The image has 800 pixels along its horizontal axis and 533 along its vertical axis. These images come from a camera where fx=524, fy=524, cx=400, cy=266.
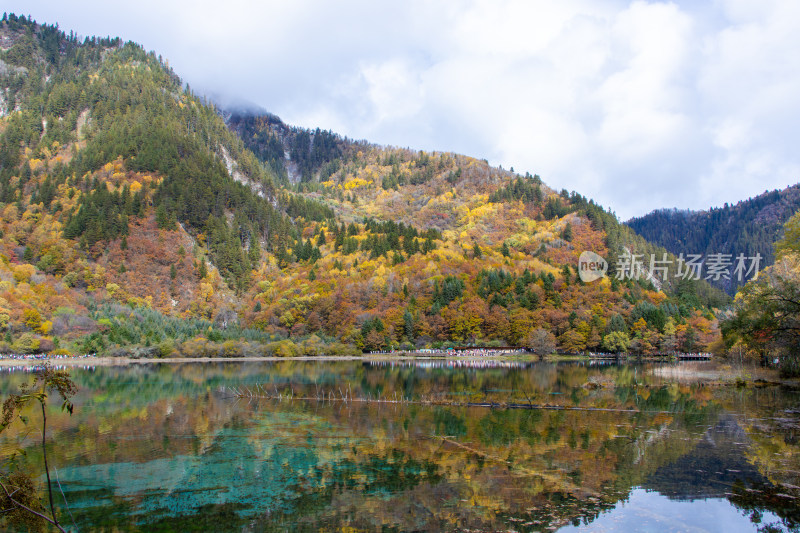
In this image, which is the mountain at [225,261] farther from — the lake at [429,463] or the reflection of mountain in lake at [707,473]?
the reflection of mountain in lake at [707,473]

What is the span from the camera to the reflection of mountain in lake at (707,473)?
56.6ft

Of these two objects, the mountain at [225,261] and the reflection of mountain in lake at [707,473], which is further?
the mountain at [225,261]

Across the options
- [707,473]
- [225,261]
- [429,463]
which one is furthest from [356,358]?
[707,473]

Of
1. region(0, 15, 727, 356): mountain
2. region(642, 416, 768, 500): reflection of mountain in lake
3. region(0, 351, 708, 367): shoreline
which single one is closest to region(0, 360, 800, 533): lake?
region(642, 416, 768, 500): reflection of mountain in lake

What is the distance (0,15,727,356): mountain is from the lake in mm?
70488

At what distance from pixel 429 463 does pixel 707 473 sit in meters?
10.1

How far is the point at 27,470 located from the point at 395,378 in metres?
41.6

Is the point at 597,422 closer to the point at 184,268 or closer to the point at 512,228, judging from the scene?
the point at 184,268

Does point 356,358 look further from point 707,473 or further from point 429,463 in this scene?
point 707,473

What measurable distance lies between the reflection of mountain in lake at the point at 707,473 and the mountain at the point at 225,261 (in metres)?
83.2

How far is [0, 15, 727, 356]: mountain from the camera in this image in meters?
105

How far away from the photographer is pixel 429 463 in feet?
67.7

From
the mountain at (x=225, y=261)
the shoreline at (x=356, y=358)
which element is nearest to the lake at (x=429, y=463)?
the shoreline at (x=356, y=358)

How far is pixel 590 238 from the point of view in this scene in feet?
527
